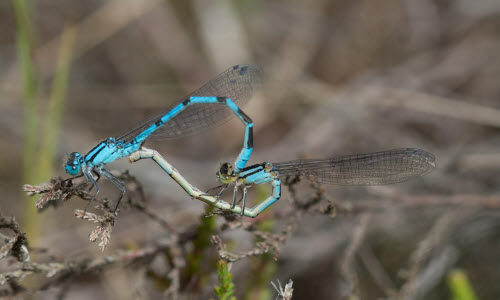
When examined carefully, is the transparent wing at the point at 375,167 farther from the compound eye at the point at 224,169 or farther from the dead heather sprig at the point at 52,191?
the dead heather sprig at the point at 52,191

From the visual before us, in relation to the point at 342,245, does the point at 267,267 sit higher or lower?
lower

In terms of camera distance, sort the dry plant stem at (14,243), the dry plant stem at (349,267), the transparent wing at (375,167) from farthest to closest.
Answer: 1. the transparent wing at (375,167)
2. the dry plant stem at (349,267)
3. the dry plant stem at (14,243)

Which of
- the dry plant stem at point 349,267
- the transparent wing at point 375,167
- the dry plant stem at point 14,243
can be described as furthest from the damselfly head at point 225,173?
the dry plant stem at point 14,243

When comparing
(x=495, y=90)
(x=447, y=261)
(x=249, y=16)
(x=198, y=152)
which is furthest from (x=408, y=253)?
(x=249, y=16)

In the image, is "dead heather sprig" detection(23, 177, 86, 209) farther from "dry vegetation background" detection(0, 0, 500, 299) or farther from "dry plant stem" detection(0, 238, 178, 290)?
"dry plant stem" detection(0, 238, 178, 290)

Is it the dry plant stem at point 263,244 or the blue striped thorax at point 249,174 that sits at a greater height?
the blue striped thorax at point 249,174

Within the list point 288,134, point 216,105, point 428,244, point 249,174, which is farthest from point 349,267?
point 288,134

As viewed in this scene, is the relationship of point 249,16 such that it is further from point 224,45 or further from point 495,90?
point 495,90

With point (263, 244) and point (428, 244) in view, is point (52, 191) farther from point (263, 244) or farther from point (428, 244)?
point (428, 244)
